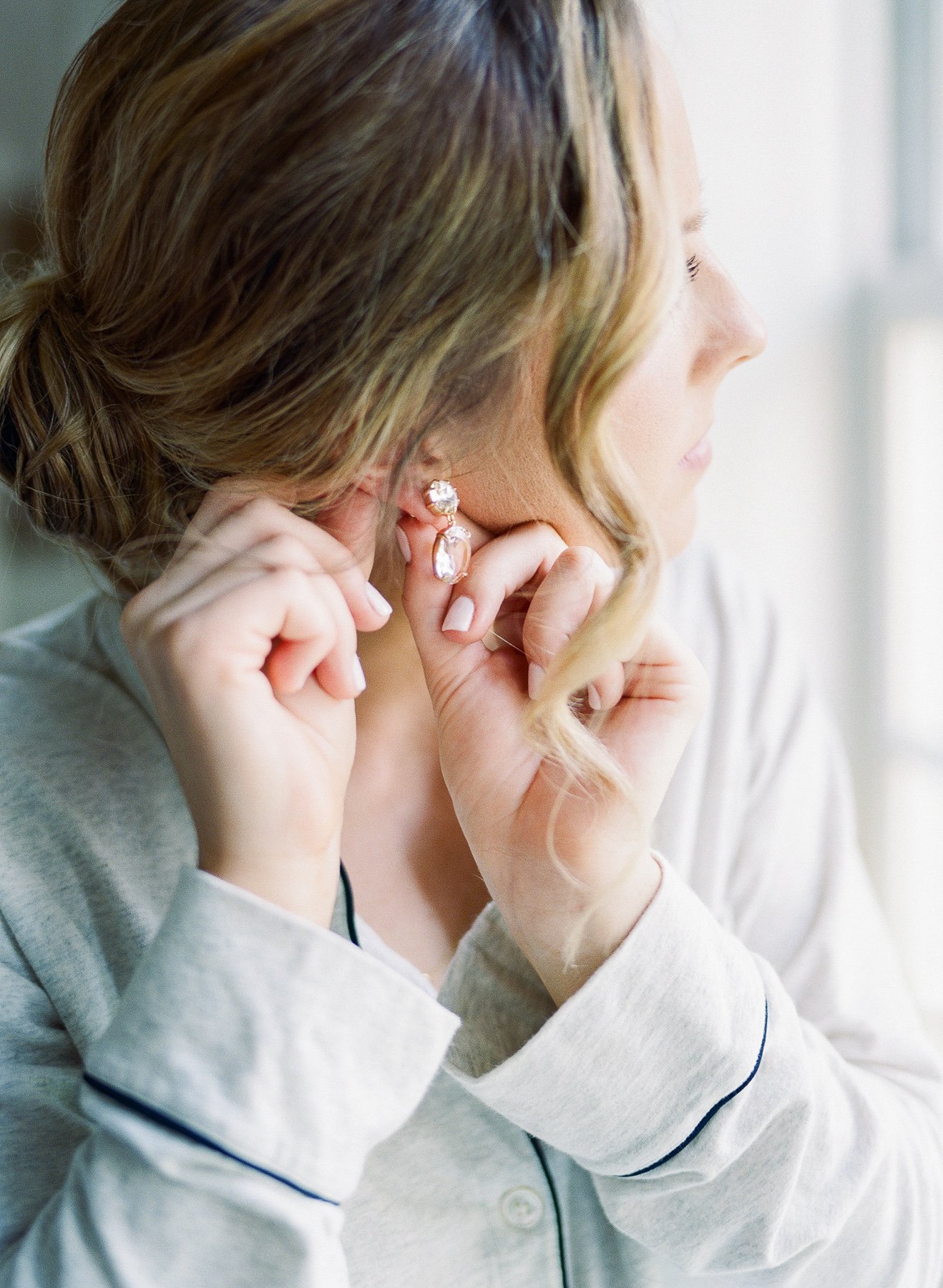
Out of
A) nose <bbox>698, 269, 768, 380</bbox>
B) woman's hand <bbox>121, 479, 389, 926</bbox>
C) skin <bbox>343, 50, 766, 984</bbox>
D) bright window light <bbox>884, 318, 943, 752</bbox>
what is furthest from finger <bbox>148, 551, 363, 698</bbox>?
bright window light <bbox>884, 318, 943, 752</bbox>

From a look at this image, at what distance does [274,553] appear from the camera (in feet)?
2.41

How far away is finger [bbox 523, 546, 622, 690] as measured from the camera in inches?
30.9

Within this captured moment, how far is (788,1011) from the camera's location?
31.6 inches

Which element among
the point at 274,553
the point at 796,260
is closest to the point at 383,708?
the point at 274,553

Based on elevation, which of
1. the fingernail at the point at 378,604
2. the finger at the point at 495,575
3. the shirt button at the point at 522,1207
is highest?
the finger at the point at 495,575

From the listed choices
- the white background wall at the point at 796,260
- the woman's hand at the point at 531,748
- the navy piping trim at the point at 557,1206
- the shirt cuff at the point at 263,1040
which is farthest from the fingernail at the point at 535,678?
the white background wall at the point at 796,260

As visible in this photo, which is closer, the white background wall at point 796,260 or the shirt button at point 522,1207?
the shirt button at point 522,1207

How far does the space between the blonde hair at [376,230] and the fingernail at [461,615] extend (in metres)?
0.08

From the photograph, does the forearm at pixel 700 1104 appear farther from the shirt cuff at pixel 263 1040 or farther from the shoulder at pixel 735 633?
the shoulder at pixel 735 633

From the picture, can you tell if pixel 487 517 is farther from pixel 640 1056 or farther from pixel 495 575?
pixel 640 1056

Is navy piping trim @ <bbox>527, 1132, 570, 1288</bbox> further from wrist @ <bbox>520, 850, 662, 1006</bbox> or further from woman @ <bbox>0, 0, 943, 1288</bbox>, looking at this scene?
wrist @ <bbox>520, 850, 662, 1006</bbox>

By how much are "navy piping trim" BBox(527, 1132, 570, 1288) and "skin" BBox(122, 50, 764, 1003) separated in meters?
0.16

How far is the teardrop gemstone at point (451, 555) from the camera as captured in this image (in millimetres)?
806

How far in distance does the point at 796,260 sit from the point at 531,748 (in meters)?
1.04
